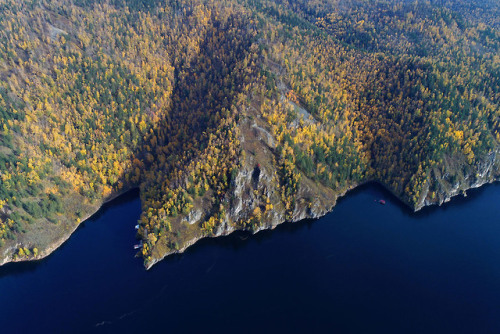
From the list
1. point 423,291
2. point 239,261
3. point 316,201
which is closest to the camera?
point 423,291

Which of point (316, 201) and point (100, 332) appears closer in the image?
point (100, 332)

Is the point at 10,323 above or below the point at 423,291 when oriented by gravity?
below

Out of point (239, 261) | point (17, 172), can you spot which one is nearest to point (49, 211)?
point (17, 172)

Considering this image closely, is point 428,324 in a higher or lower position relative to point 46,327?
higher

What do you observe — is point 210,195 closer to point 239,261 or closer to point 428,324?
point 239,261

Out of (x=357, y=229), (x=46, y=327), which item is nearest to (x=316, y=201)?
(x=357, y=229)

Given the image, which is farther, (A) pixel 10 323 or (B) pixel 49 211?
(B) pixel 49 211

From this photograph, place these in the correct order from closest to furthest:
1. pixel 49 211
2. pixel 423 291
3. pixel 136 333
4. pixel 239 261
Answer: pixel 136 333 → pixel 423 291 → pixel 239 261 → pixel 49 211

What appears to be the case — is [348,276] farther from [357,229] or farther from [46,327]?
[46,327]

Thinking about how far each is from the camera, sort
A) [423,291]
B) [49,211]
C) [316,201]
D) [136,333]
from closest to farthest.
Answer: [136,333], [423,291], [49,211], [316,201]
